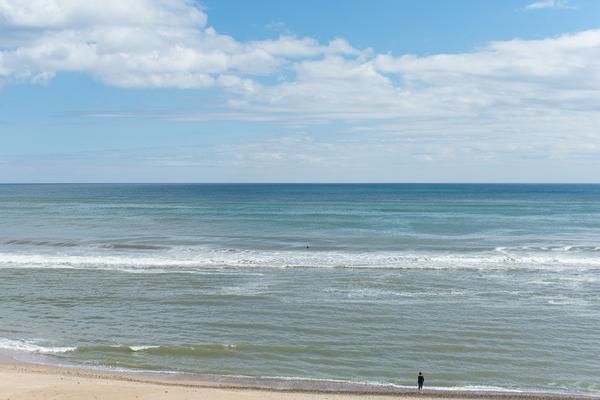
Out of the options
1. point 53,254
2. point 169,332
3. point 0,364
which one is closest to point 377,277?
A: point 169,332

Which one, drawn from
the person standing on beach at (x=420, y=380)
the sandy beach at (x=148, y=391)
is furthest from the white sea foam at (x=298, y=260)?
the person standing on beach at (x=420, y=380)

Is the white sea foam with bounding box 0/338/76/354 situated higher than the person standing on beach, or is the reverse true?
the person standing on beach

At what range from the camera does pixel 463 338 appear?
76.8 feet

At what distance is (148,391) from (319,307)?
11725mm

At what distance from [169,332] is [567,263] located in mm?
29145

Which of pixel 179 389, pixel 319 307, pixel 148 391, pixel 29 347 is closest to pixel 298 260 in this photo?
pixel 319 307

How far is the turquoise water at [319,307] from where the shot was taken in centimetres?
2106

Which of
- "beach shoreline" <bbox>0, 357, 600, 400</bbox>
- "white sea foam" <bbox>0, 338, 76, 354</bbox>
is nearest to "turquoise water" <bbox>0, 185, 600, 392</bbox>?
"white sea foam" <bbox>0, 338, 76, 354</bbox>

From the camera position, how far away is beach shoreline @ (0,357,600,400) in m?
17.5

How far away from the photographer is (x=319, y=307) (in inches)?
1109

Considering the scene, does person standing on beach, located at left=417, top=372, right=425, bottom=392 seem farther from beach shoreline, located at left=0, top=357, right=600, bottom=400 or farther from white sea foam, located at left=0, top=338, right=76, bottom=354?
white sea foam, located at left=0, top=338, right=76, bottom=354

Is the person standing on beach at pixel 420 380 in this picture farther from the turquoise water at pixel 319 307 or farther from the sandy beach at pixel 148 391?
the turquoise water at pixel 319 307

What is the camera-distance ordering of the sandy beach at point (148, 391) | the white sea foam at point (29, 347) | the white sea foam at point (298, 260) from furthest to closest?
the white sea foam at point (298, 260)
the white sea foam at point (29, 347)
the sandy beach at point (148, 391)

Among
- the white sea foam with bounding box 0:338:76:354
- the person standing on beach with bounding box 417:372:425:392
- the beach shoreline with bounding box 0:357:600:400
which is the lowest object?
the white sea foam with bounding box 0:338:76:354
